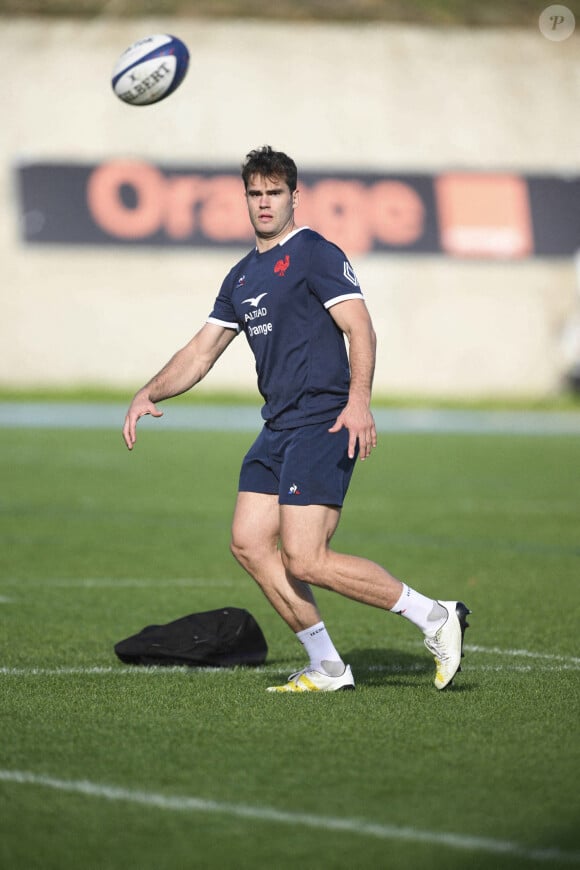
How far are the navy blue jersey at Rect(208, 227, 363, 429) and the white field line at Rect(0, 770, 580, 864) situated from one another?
7.04ft

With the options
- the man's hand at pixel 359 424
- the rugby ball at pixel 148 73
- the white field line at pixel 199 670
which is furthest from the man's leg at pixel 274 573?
the rugby ball at pixel 148 73

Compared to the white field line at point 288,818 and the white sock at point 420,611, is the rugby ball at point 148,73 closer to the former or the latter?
the white sock at point 420,611

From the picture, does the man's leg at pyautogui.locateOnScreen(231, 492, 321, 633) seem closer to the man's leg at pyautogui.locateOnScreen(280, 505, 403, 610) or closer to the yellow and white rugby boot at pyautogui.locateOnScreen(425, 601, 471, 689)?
the man's leg at pyautogui.locateOnScreen(280, 505, 403, 610)

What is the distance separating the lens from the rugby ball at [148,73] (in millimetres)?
8609

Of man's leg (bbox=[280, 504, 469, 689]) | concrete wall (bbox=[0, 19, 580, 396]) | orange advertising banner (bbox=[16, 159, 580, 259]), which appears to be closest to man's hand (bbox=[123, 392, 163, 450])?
man's leg (bbox=[280, 504, 469, 689])

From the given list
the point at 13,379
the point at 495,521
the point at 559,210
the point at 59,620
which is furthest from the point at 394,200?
the point at 59,620

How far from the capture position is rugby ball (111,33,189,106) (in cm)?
861

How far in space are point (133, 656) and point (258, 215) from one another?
7.51 feet

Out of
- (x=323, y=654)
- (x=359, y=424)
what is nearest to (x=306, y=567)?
(x=323, y=654)

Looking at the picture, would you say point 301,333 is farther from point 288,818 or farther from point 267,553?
point 288,818

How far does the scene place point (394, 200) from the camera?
1179 inches

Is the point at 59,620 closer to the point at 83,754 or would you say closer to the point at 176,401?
the point at 83,754

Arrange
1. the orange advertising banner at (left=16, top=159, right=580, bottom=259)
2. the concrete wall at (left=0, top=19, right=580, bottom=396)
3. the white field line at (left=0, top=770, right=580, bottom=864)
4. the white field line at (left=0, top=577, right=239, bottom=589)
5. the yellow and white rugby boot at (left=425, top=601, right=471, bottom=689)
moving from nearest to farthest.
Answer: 1. the white field line at (left=0, top=770, right=580, bottom=864)
2. the yellow and white rugby boot at (left=425, top=601, right=471, bottom=689)
3. the white field line at (left=0, top=577, right=239, bottom=589)
4. the orange advertising banner at (left=16, top=159, right=580, bottom=259)
5. the concrete wall at (left=0, top=19, right=580, bottom=396)

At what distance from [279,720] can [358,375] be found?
1.49m
